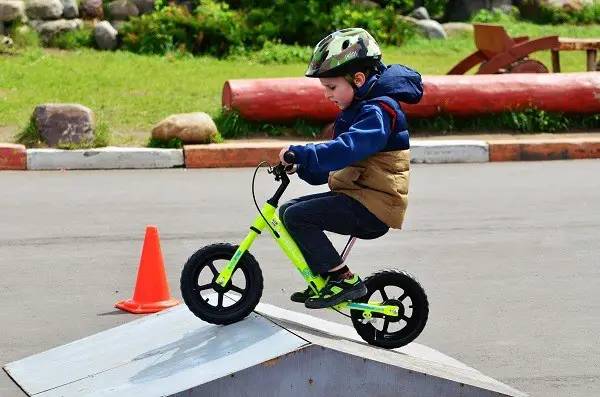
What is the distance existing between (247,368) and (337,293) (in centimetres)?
77

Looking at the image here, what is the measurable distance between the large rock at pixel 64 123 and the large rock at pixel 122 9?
627cm

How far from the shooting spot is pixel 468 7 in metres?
21.9

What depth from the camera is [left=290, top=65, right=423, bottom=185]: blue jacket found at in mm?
5316

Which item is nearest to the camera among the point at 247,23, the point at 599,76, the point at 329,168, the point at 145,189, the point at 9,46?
the point at 329,168

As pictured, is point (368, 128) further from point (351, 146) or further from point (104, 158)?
point (104, 158)

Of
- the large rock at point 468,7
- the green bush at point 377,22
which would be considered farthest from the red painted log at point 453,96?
the large rock at point 468,7

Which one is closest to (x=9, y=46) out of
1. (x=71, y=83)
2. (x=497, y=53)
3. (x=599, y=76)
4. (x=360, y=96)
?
(x=71, y=83)

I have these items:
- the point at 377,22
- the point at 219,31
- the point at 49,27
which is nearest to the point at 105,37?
the point at 49,27

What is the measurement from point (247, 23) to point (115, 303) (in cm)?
1110

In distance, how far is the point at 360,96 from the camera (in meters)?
5.55

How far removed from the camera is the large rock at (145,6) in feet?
60.2

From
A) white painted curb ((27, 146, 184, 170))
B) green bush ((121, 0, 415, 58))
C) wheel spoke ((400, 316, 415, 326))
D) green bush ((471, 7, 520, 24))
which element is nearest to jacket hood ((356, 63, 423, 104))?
wheel spoke ((400, 316, 415, 326))

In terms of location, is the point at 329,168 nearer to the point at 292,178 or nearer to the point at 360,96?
the point at 360,96

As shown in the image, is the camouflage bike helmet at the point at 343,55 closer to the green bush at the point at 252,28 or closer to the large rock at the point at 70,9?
the green bush at the point at 252,28
